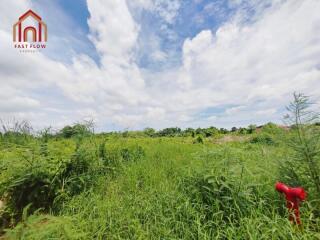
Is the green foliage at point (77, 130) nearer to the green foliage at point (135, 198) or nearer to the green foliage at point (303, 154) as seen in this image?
the green foliage at point (135, 198)

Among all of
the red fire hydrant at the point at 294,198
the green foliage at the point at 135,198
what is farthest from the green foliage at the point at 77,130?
the red fire hydrant at the point at 294,198

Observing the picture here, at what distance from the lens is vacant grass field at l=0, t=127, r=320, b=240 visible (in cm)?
188

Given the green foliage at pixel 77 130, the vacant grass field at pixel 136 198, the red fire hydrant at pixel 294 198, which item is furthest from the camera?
the green foliage at pixel 77 130

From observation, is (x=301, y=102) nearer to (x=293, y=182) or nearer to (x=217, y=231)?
(x=293, y=182)

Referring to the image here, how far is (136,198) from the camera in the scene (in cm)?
257

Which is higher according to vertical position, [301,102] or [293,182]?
[301,102]

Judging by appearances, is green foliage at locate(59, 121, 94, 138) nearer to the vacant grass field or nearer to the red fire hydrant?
the vacant grass field

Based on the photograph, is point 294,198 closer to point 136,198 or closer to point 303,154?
point 303,154

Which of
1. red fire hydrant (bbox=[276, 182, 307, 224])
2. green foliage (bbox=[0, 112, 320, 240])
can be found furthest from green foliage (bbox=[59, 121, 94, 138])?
red fire hydrant (bbox=[276, 182, 307, 224])

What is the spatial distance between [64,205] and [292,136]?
3.01 m

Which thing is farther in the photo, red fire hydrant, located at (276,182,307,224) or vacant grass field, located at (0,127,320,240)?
vacant grass field, located at (0,127,320,240)

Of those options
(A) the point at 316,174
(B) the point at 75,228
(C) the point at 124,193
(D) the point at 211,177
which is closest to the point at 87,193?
(C) the point at 124,193

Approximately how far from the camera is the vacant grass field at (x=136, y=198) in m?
1.88

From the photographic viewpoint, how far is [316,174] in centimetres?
203
